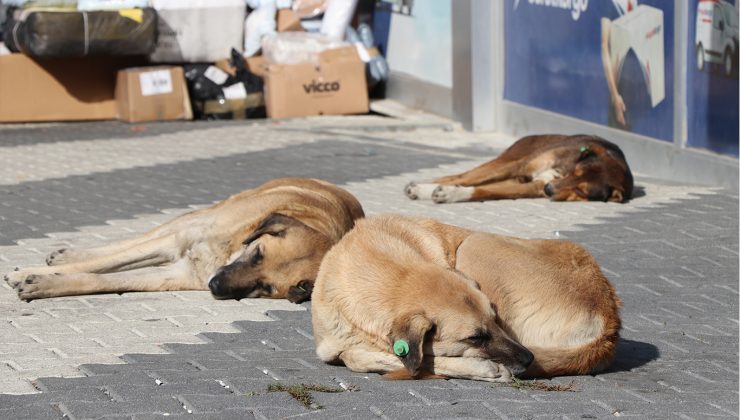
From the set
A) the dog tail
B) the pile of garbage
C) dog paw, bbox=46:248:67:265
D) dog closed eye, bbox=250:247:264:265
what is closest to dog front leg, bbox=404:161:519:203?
dog paw, bbox=46:248:67:265

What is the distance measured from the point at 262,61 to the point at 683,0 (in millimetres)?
6701

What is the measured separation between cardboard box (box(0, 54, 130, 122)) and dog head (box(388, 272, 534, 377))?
11.2 m

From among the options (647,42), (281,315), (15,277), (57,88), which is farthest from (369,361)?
(57,88)

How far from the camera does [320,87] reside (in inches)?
602

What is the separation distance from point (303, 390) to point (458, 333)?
617 millimetres

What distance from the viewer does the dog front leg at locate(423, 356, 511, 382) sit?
4.54m

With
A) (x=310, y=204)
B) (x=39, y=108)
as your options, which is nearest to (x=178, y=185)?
(x=310, y=204)

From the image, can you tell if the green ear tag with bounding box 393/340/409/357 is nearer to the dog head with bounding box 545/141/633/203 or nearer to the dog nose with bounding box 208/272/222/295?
the dog nose with bounding box 208/272/222/295

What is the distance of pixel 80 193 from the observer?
9984mm

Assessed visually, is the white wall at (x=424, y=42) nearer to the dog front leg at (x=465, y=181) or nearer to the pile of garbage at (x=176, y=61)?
the pile of garbage at (x=176, y=61)

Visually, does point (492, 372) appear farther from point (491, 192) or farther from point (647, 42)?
point (647, 42)

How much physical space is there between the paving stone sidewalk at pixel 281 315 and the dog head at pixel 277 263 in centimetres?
10

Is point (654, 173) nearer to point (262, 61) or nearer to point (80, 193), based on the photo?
point (80, 193)

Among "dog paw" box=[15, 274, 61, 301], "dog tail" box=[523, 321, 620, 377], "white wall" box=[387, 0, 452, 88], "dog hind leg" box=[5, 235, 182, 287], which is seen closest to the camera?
"dog tail" box=[523, 321, 620, 377]
